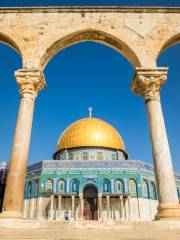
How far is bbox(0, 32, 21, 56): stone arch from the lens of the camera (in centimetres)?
748

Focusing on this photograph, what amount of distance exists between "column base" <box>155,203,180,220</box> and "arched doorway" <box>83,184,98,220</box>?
1881 centimetres

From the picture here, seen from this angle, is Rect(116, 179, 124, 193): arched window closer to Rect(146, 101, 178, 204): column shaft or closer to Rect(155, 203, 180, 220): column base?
Rect(146, 101, 178, 204): column shaft

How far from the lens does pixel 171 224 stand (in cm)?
Answer: 475

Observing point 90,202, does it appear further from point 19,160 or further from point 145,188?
point 19,160

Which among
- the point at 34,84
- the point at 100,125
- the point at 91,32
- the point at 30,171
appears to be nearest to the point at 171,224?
the point at 34,84

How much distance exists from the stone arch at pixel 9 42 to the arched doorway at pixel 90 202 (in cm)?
1904

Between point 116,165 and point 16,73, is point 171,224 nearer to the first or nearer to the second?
point 16,73

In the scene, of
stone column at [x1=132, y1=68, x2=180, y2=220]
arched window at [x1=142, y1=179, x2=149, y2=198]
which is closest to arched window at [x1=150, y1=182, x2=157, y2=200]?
arched window at [x1=142, y1=179, x2=149, y2=198]

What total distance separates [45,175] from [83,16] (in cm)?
1923

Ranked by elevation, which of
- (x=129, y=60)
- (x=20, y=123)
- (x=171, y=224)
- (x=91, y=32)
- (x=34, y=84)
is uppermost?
(x=91, y=32)

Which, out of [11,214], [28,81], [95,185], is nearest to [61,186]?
[95,185]

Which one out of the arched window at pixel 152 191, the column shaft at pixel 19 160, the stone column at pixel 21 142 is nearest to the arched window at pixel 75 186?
the arched window at pixel 152 191

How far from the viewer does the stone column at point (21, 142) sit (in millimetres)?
5449

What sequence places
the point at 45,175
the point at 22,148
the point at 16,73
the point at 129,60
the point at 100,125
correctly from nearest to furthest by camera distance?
the point at 22,148, the point at 16,73, the point at 129,60, the point at 45,175, the point at 100,125
